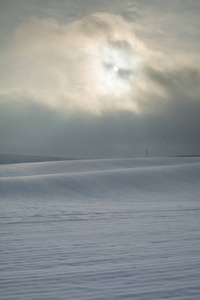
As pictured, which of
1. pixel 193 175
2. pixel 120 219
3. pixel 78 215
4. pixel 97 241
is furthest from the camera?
pixel 193 175

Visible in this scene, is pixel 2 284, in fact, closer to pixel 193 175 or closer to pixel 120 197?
pixel 120 197

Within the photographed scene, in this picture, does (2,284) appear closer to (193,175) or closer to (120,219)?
(120,219)

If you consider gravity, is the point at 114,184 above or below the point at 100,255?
below

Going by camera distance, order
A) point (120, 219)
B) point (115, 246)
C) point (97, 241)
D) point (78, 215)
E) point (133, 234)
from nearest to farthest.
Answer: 1. point (115, 246)
2. point (97, 241)
3. point (133, 234)
4. point (120, 219)
5. point (78, 215)

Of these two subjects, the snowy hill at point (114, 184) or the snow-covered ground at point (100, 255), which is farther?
the snowy hill at point (114, 184)

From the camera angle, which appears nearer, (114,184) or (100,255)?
(100,255)

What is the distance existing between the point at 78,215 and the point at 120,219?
1.87 metres

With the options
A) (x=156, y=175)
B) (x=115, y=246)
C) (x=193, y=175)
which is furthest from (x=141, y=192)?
(x=115, y=246)

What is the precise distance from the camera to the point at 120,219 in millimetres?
10820

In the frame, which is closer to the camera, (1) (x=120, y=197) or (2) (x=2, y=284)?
(2) (x=2, y=284)

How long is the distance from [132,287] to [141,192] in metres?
17.8

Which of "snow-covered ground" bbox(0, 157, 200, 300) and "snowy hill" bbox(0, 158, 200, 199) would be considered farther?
"snowy hill" bbox(0, 158, 200, 199)

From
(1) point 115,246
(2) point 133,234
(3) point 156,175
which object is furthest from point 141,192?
(1) point 115,246

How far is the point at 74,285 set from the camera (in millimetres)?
4578
